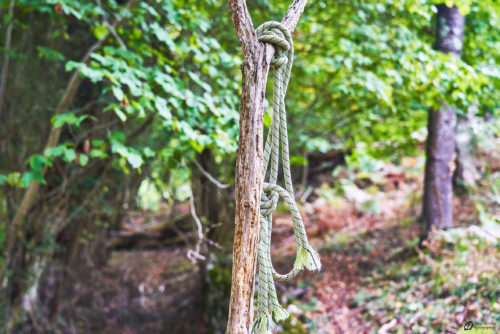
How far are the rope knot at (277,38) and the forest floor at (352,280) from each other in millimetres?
2504

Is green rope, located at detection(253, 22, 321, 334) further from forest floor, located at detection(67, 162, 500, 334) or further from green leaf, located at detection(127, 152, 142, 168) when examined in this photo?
forest floor, located at detection(67, 162, 500, 334)

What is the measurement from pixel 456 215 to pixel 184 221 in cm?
476

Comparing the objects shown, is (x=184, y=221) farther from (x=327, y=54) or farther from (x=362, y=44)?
(x=362, y=44)

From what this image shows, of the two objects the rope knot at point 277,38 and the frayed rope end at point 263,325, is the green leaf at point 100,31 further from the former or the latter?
the frayed rope end at point 263,325

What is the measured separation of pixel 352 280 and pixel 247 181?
12.8 feet

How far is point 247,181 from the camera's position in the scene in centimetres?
136

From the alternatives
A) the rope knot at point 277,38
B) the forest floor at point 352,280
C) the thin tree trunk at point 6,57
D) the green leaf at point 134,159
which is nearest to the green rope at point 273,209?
the rope knot at point 277,38

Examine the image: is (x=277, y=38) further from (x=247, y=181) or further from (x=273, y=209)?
(x=273, y=209)

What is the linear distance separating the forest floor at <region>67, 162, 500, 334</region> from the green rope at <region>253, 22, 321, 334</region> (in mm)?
2097

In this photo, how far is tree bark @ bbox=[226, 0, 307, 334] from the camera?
134cm

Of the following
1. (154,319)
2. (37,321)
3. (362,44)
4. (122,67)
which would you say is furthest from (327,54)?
(37,321)

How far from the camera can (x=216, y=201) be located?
554cm

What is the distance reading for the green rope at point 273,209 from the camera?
1.41 m

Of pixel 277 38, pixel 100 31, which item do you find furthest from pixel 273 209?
pixel 100 31
